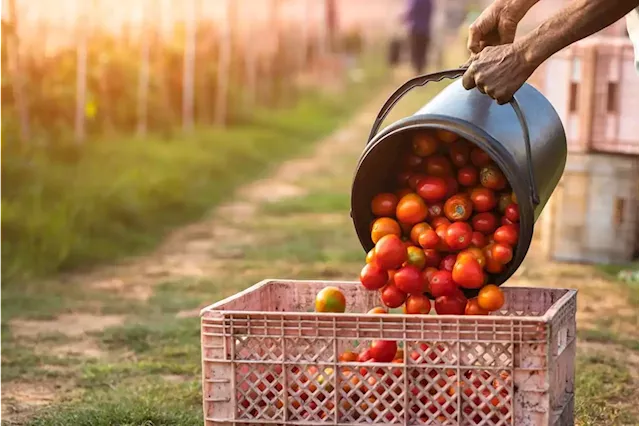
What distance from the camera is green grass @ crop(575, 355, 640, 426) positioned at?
14.0 ft

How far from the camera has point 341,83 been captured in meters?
23.1

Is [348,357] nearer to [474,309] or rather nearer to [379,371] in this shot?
[379,371]

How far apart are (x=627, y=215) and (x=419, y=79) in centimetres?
351

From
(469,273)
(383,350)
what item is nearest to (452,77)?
(469,273)

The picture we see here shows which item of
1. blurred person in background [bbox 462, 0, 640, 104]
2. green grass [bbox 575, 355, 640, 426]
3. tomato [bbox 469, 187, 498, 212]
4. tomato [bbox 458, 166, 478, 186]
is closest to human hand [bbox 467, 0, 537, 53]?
blurred person in background [bbox 462, 0, 640, 104]

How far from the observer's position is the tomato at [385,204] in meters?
3.93

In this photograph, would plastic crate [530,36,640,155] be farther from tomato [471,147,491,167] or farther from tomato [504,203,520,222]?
tomato [504,203,520,222]

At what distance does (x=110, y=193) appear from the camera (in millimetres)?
8406

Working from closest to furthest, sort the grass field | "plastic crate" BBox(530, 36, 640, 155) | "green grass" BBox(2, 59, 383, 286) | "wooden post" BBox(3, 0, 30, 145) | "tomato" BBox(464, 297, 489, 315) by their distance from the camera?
"tomato" BBox(464, 297, 489, 315), the grass field, "plastic crate" BBox(530, 36, 640, 155), "green grass" BBox(2, 59, 383, 286), "wooden post" BBox(3, 0, 30, 145)

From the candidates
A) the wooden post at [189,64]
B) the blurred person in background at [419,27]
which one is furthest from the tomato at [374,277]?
the blurred person in background at [419,27]

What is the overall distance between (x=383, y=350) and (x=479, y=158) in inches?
29.7

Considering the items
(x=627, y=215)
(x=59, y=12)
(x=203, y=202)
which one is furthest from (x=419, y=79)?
(x=59, y=12)

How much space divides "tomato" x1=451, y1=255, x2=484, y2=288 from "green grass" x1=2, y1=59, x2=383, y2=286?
3908mm

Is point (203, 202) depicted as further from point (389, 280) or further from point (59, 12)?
point (389, 280)
